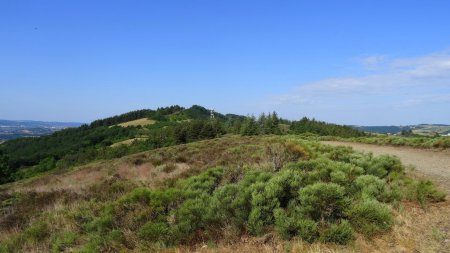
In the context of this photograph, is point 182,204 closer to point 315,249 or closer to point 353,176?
point 315,249

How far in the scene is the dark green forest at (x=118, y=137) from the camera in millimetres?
75688

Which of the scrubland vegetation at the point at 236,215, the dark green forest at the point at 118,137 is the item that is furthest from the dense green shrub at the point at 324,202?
the dark green forest at the point at 118,137

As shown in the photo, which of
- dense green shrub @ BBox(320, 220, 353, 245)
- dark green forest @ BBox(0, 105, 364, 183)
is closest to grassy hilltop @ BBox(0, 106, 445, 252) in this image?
dense green shrub @ BBox(320, 220, 353, 245)

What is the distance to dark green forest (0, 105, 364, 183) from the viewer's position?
75688 millimetres

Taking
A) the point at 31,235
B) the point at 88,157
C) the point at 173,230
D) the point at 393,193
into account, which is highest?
the point at 393,193

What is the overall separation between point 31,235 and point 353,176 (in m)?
7.22

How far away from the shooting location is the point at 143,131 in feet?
409

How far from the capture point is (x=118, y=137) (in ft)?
410

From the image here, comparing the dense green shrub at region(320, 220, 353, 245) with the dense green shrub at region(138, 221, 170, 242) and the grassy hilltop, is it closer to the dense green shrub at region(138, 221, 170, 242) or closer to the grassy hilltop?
the grassy hilltop

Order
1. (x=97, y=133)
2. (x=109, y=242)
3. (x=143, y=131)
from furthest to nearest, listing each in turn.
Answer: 1. (x=97, y=133)
2. (x=143, y=131)
3. (x=109, y=242)

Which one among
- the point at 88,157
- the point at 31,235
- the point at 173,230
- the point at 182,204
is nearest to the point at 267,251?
the point at 173,230

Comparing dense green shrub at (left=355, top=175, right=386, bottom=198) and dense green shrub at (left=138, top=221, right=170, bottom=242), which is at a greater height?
dense green shrub at (left=355, top=175, right=386, bottom=198)

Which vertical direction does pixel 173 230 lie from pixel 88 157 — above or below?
above

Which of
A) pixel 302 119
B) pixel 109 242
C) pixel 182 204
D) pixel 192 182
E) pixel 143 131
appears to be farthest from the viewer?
pixel 143 131
